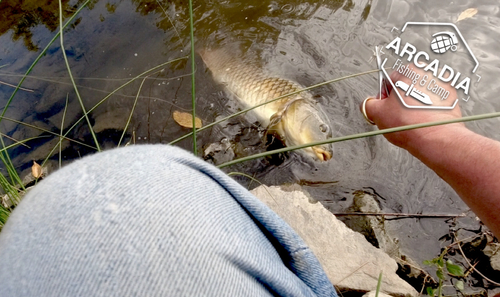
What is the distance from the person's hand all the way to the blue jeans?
1021mm

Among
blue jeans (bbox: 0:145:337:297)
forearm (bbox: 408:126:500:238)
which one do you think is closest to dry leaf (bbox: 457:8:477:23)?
forearm (bbox: 408:126:500:238)

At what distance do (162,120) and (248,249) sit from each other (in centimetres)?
200

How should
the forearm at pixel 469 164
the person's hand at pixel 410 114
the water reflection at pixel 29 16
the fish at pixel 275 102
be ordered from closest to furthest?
the forearm at pixel 469 164
the person's hand at pixel 410 114
the fish at pixel 275 102
the water reflection at pixel 29 16

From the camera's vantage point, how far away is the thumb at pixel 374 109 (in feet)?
5.38

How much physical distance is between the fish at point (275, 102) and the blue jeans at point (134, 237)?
5.14 feet

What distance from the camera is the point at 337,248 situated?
1.77m

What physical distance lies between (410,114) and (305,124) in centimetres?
100

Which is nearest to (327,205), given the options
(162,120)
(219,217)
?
(162,120)

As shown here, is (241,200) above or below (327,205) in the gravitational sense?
above

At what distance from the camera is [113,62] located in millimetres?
2867

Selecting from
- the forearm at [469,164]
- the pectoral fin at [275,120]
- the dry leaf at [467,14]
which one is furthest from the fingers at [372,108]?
the dry leaf at [467,14]

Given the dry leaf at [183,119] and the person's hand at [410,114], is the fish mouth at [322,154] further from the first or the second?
the dry leaf at [183,119]

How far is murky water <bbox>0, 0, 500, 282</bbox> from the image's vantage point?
2111 millimetres

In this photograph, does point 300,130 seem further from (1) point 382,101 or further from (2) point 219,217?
(2) point 219,217
